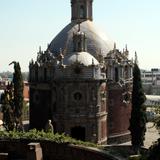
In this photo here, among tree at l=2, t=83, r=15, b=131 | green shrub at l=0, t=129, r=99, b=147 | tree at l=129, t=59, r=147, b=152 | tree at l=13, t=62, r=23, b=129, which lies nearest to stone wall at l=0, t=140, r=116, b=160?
green shrub at l=0, t=129, r=99, b=147

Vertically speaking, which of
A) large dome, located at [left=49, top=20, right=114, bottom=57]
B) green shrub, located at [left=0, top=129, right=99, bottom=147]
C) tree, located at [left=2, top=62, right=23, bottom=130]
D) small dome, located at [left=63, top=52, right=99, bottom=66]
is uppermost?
large dome, located at [left=49, top=20, right=114, bottom=57]

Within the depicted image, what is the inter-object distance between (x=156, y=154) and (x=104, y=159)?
14.7 feet

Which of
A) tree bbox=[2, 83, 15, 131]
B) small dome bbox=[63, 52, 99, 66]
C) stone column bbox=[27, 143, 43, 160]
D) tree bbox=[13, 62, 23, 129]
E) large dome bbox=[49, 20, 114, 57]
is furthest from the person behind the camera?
large dome bbox=[49, 20, 114, 57]

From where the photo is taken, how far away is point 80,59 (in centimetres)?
4231

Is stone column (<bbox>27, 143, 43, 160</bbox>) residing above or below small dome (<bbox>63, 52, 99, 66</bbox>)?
below

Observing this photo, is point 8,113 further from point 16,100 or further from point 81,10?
point 81,10

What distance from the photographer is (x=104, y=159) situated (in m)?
23.2

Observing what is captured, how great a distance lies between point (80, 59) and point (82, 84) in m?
2.64

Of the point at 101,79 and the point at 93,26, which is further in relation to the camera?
the point at 93,26

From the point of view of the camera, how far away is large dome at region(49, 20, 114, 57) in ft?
154

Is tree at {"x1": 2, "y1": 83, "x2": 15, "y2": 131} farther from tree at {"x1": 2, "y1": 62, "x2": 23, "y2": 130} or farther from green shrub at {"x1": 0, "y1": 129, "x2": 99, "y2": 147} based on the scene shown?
green shrub at {"x1": 0, "y1": 129, "x2": 99, "y2": 147}

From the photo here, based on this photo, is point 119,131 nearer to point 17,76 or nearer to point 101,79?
point 101,79

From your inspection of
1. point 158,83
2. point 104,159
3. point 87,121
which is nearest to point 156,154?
point 104,159

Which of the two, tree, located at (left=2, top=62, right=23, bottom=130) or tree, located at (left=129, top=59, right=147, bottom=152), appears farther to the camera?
tree, located at (left=2, top=62, right=23, bottom=130)
